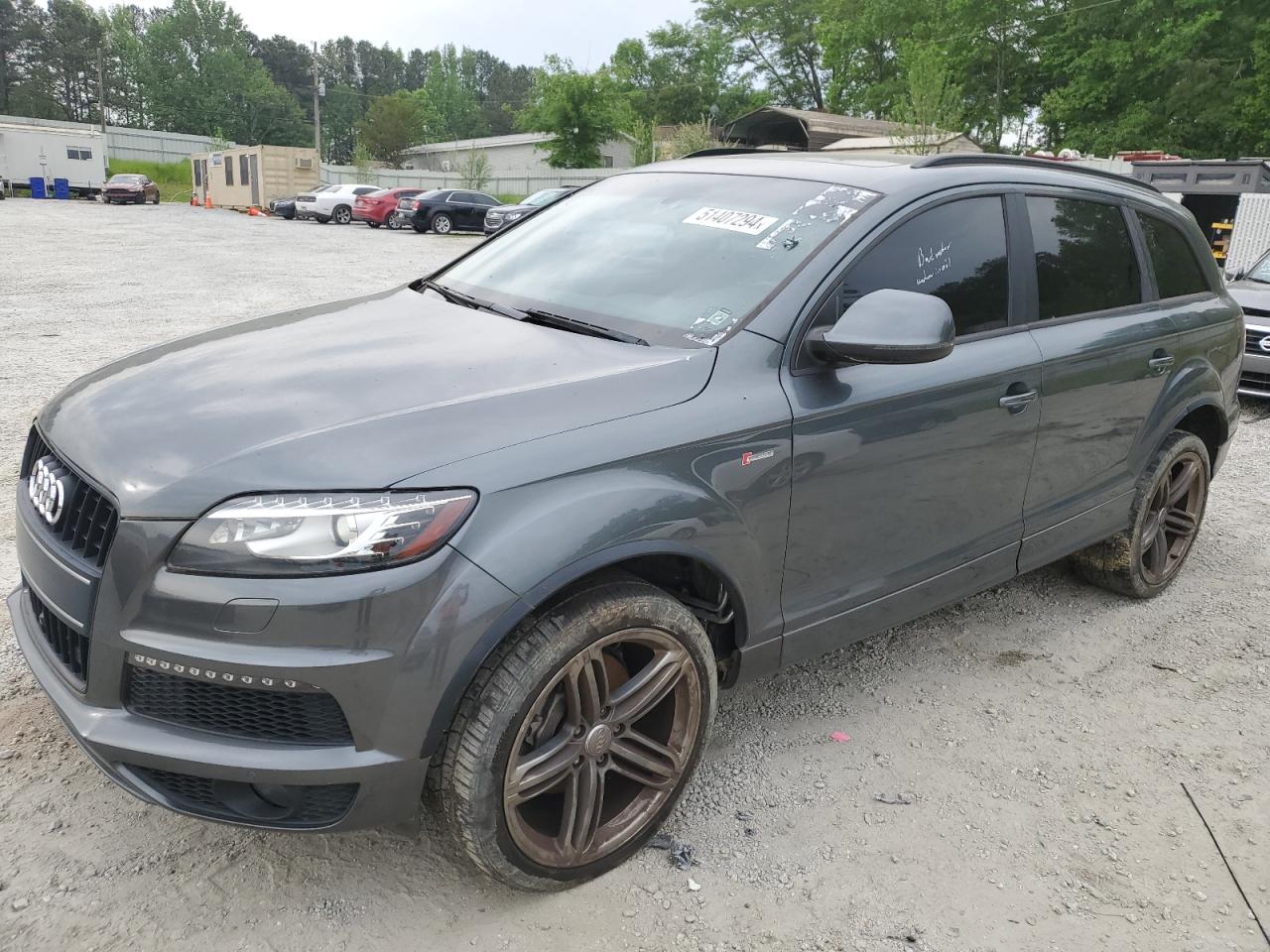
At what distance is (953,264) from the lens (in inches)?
123

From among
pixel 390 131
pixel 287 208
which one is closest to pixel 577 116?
pixel 287 208

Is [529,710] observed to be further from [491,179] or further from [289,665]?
[491,179]

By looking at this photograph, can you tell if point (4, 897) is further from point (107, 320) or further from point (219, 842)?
point (107, 320)

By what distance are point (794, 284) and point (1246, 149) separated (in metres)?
34.8

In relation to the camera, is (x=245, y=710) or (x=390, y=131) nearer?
(x=245, y=710)

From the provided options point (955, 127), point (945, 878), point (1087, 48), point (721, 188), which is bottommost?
point (945, 878)

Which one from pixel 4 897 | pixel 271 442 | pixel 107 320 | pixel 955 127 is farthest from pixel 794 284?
pixel 955 127

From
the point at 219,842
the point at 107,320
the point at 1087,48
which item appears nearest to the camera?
the point at 219,842

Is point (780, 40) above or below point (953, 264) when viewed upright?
above

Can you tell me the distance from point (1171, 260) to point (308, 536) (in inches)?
146

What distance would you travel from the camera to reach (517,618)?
2.09 m

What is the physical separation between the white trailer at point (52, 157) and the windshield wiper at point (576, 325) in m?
46.1

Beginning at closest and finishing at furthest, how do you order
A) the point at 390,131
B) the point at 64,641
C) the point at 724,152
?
1. the point at 64,641
2. the point at 724,152
3. the point at 390,131

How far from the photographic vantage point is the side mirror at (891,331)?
2506 mm
